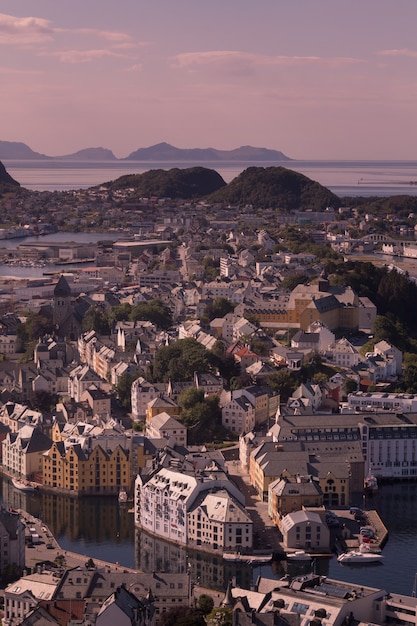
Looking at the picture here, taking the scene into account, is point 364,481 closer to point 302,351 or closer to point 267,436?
point 267,436

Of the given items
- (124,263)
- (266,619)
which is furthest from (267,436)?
(124,263)

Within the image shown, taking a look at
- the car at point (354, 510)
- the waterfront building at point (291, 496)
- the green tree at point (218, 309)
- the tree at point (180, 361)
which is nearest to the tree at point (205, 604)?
the waterfront building at point (291, 496)

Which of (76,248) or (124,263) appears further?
(76,248)

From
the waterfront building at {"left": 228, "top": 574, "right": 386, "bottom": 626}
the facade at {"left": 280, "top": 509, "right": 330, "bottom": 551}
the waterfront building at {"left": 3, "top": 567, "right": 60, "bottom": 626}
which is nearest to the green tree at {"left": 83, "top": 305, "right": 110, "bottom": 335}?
the facade at {"left": 280, "top": 509, "right": 330, "bottom": 551}

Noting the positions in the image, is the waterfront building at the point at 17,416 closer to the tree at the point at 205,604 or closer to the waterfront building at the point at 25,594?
the waterfront building at the point at 25,594

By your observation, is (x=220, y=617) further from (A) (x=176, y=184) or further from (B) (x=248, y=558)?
(A) (x=176, y=184)

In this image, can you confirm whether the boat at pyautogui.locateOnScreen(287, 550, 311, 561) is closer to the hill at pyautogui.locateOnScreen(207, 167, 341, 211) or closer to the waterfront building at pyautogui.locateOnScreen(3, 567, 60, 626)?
the waterfront building at pyautogui.locateOnScreen(3, 567, 60, 626)

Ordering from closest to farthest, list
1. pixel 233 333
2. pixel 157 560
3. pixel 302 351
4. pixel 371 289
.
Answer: pixel 157 560, pixel 302 351, pixel 233 333, pixel 371 289

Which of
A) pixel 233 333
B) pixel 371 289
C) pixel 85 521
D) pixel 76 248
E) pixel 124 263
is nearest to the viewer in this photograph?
pixel 85 521
